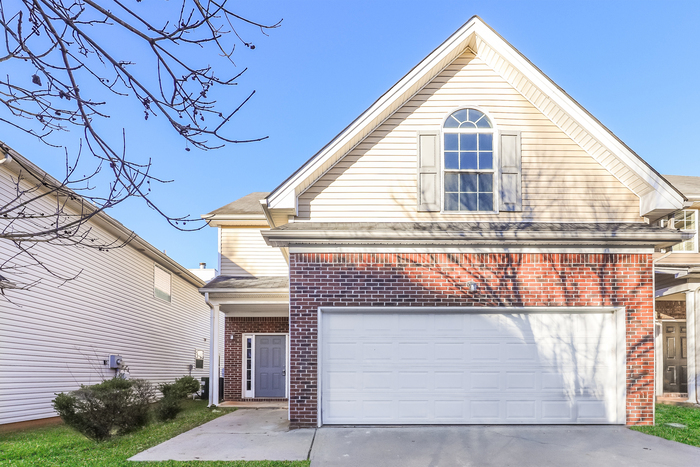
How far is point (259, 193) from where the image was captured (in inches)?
811

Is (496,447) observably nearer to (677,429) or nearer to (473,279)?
(473,279)

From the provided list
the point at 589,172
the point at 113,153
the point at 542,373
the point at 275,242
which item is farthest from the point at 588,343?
the point at 113,153

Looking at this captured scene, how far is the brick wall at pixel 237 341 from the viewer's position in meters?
16.5

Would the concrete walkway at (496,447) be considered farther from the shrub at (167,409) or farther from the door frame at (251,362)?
the door frame at (251,362)

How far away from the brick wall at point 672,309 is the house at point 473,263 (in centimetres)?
739

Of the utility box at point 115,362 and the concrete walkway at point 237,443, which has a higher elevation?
the utility box at point 115,362

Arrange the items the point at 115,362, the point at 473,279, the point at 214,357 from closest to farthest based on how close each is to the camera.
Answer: the point at 473,279 → the point at 214,357 → the point at 115,362

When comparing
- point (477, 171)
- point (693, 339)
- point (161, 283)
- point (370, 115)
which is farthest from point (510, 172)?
point (161, 283)

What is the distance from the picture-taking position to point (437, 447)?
8.29 metres

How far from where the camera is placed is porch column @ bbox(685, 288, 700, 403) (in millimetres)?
13859

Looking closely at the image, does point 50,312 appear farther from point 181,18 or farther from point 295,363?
point 181,18

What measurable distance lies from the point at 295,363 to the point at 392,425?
202 centimetres

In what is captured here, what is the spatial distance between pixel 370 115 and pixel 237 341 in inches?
366

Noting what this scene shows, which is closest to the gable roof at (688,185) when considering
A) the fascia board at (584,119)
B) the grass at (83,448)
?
the fascia board at (584,119)
